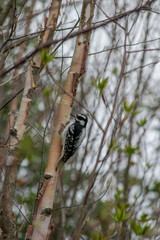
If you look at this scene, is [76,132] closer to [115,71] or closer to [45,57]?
[115,71]

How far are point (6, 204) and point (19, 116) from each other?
852mm

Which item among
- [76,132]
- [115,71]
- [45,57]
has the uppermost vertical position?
[115,71]

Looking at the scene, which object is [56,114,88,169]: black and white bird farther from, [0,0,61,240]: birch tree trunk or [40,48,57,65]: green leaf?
[40,48,57,65]: green leaf

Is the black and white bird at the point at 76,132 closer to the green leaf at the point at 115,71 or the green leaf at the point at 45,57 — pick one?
the green leaf at the point at 115,71

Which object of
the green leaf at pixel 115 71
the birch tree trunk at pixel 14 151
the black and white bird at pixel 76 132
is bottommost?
the birch tree trunk at pixel 14 151

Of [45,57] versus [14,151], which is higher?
[45,57]

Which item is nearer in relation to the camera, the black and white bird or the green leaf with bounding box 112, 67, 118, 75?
the black and white bird

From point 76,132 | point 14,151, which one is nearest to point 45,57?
point 14,151

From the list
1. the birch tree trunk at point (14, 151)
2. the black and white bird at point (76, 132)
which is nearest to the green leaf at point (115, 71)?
the black and white bird at point (76, 132)

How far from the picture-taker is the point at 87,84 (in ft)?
19.8

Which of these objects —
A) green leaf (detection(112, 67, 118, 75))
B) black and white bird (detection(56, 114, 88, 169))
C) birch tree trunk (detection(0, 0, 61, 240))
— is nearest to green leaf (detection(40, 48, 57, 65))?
birch tree trunk (detection(0, 0, 61, 240))

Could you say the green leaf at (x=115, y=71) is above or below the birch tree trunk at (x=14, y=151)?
above

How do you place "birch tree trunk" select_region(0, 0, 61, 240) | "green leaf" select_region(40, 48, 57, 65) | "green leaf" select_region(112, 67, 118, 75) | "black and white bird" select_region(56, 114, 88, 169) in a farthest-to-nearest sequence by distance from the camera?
1. "green leaf" select_region(112, 67, 118, 75)
2. "black and white bird" select_region(56, 114, 88, 169)
3. "birch tree trunk" select_region(0, 0, 61, 240)
4. "green leaf" select_region(40, 48, 57, 65)

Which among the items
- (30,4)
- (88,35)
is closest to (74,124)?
(88,35)
